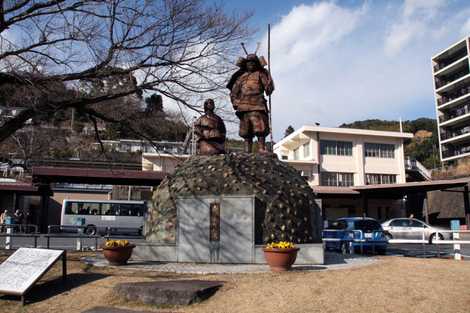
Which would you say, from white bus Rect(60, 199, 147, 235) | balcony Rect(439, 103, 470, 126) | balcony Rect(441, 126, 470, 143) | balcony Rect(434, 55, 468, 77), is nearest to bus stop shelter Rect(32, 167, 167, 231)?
white bus Rect(60, 199, 147, 235)

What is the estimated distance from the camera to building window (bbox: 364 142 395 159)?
4416cm

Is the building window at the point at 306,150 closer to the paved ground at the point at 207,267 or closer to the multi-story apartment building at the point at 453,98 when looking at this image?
the multi-story apartment building at the point at 453,98

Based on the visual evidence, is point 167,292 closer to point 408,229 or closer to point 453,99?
point 408,229

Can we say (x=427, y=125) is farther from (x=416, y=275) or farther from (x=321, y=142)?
(x=416, y=275)

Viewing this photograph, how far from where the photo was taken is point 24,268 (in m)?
8.30

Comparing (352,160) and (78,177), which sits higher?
(352,160)

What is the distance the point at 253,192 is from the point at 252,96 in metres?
3.87

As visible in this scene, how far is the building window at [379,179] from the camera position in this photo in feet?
143

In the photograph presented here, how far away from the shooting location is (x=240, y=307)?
676cm

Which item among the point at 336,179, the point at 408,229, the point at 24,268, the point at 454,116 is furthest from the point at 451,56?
the point at 24,268

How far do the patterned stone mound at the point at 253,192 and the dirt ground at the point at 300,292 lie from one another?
210 cm

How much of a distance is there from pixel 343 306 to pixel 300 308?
702 millimetres

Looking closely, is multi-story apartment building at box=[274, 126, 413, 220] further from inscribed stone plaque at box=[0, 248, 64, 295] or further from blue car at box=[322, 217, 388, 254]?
inscribed stone plaque at box=[0, 248, 64, 295]

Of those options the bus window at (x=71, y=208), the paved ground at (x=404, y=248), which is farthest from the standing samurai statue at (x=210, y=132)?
the bus window at (x=71, y=208)
